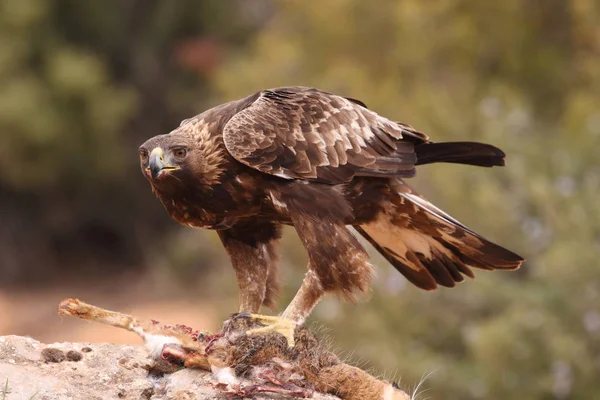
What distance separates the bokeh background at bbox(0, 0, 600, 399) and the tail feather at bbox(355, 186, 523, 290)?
647 millimetres

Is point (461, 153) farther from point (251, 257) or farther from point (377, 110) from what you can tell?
point (377, 110)

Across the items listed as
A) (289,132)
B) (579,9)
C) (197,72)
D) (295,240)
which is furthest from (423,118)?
(197,72)

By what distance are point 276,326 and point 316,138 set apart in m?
1.03

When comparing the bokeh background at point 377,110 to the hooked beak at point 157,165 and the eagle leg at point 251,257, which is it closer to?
the eagle leg at point 251,257

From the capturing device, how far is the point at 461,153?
218 inches

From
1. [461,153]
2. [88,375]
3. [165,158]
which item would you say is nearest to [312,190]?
→ [165,158]

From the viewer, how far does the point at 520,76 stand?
649 inches

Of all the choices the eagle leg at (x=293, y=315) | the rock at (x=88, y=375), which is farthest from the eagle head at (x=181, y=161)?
the rock at (x=88, y=375)

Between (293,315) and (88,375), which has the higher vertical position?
(293,315)

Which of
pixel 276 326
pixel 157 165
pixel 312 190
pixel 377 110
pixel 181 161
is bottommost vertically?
pixel 276 326

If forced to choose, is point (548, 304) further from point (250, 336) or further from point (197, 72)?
point (197, 72)

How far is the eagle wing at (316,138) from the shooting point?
4.98m

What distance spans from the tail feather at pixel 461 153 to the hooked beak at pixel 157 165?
1.49 m

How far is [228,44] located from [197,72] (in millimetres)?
1062
